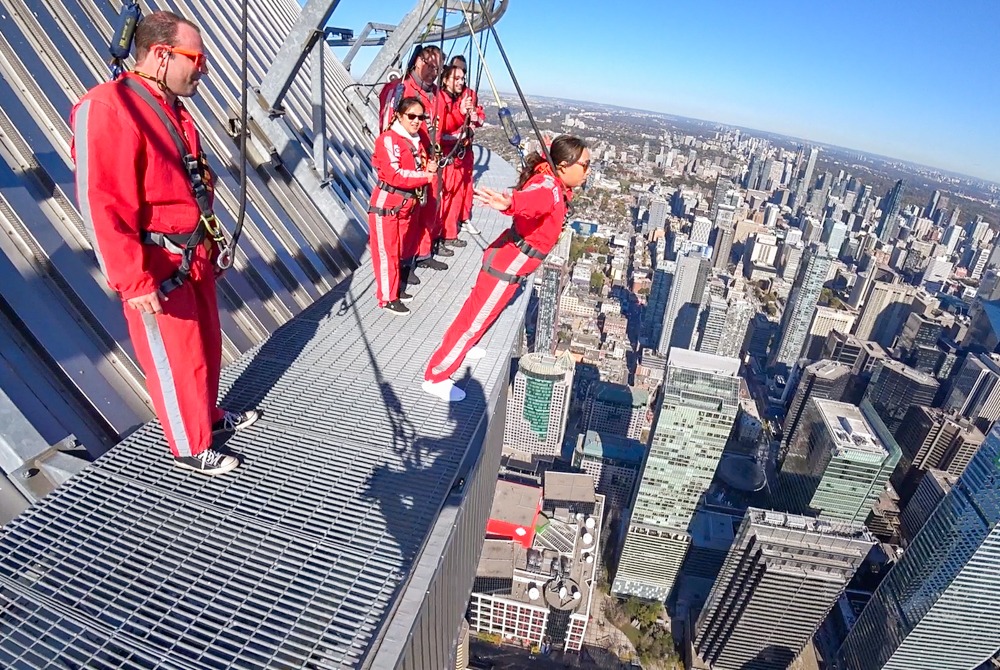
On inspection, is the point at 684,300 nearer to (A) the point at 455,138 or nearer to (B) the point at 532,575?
(B) the point at 532,575

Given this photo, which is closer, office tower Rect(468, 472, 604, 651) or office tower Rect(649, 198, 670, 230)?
office tower Rect(468, 472, 604, 651)

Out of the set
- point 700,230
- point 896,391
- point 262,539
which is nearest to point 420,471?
point 262,539

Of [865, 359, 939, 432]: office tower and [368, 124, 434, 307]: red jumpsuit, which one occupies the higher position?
[368, 124, 434, 307]: red jumpsuit

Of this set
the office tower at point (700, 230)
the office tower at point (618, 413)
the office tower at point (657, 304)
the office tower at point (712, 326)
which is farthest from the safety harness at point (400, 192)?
the office tower at point (700, 230)

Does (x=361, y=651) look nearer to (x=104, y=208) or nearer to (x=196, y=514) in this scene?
(x=196, y=514)

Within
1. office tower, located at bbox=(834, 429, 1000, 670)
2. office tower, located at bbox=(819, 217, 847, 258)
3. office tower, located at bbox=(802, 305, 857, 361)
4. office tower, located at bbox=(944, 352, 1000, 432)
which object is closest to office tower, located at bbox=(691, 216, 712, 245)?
office tower, located at bbox=(819, 217, 847, 258)

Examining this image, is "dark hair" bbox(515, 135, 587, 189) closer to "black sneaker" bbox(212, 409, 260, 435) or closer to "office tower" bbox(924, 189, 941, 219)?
"black sneaker" bbox(212, 409, 260, 435)

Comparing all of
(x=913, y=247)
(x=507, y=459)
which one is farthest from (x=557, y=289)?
(x=913, y=247)
